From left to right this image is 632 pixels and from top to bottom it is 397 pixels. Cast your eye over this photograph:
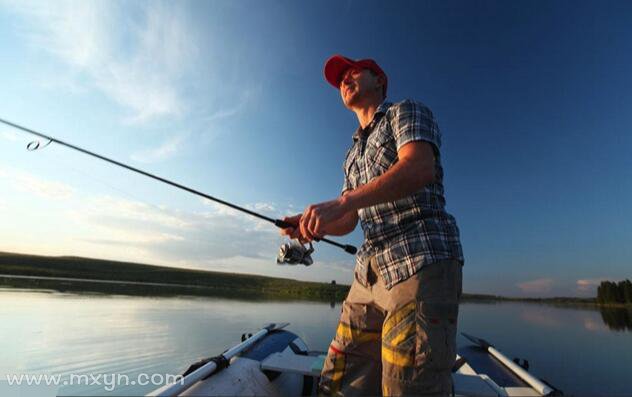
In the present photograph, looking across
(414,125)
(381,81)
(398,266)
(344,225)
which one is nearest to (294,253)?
(344,225)

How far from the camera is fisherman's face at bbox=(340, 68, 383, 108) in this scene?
11.4 feet

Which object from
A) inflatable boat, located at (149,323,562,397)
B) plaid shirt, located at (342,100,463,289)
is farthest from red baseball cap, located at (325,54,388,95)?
inflatable boat, located at (149,323,562,397)

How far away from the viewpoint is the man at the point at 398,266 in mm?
2270

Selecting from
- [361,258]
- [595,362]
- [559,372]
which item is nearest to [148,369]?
[361,258]

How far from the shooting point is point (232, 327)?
18.4m

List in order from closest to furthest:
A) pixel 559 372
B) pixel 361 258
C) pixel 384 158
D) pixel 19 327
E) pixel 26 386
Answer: pixel 384 158, pixel 361 258, pixel 26 386, pixel 19 327, pixel 559 372

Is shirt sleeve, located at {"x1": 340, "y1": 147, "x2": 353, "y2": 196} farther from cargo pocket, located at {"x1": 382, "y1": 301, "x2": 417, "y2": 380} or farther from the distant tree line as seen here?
the distant tree line

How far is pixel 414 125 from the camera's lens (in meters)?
2.52

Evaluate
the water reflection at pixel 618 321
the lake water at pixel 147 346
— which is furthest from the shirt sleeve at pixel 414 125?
the water reflection at pixel 618 321

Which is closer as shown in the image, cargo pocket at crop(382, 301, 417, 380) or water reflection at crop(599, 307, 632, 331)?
cargo pocket at crop(382, 301, 417, 380)

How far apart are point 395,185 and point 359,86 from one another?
1.60 meters

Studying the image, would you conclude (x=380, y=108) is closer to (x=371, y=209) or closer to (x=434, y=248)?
(x=371, y=209)

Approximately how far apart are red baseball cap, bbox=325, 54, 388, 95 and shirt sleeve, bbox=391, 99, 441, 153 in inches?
38.0

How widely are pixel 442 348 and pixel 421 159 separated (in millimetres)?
1290
